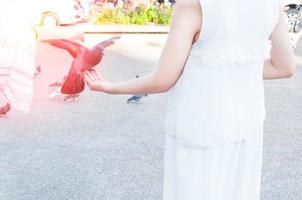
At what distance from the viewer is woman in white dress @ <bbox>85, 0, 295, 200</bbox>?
129cm

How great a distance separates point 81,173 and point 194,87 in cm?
188

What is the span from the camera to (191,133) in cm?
141

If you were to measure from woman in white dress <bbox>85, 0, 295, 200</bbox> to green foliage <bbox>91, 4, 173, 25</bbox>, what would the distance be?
6.65 m

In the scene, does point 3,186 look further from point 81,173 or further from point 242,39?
point 242,39

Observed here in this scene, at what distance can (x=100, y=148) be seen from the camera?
3.49 m

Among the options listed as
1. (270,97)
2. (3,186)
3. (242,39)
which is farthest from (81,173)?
(270,97)

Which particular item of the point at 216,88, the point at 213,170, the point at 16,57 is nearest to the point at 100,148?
the point at 16,57

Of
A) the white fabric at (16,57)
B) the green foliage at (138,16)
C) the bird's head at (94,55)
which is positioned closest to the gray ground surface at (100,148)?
the white fabric at (16,57)

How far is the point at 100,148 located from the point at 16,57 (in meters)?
1.13

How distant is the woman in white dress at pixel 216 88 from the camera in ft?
4.23

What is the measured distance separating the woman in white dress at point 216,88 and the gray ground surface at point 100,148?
136cm

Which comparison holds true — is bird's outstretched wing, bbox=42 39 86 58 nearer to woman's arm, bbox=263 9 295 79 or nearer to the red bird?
the red bird

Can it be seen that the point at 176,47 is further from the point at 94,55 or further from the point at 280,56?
the point at 94,55

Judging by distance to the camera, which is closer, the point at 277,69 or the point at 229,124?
the point at 229,124
